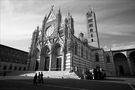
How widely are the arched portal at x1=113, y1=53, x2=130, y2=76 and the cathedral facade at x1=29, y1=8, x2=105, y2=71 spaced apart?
27.2 ft

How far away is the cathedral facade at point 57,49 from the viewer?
2217 cm

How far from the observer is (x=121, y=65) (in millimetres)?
38938

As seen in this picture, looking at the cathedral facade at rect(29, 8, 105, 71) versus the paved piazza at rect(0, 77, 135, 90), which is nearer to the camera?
the paved piazza at rect(0, 77, 135, 90)

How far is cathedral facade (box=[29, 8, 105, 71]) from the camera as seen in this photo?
72.7ft

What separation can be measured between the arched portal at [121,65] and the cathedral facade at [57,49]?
27.2 feet

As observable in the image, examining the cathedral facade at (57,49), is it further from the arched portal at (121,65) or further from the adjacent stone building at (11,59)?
the adjacent stone building at (11,59)

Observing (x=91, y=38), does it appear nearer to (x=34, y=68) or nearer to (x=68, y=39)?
(x=68, y=39)

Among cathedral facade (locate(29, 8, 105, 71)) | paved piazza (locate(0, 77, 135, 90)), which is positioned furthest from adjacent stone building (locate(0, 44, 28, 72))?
paved piazza (locate(0, 77, 135, 90))

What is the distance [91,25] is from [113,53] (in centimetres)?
2173

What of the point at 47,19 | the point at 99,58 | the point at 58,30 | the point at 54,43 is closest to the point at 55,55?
the point at 54,43

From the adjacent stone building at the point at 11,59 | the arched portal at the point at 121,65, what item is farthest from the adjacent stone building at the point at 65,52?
Result: the adjacent stone building at the point at 11,59

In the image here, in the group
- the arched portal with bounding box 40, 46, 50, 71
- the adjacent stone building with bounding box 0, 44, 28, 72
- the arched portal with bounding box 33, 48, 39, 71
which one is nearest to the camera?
the arched portal with bounding box 40, 46, 50, 71

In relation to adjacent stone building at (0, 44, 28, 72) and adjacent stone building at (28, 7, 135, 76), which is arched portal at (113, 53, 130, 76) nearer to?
adjacent stone building at (28, 7, 135, 76)

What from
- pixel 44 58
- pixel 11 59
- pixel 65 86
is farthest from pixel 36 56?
pixel 65 86
